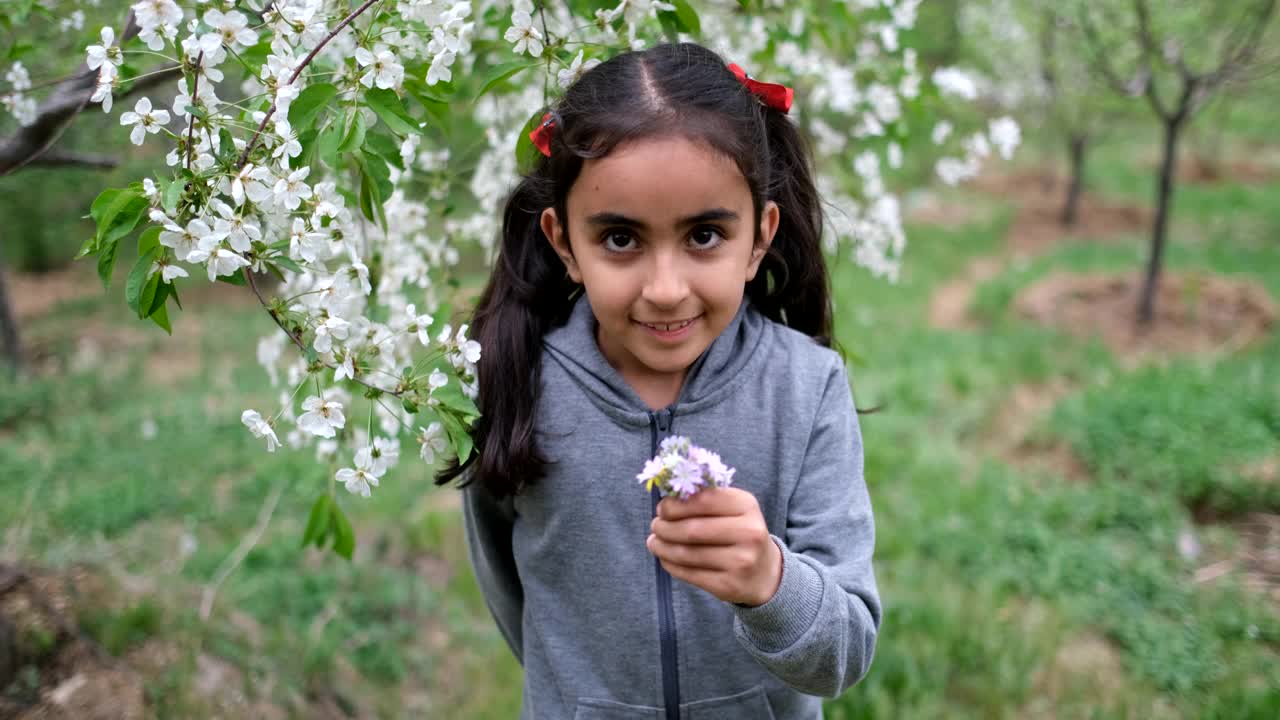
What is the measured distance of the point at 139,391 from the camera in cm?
722

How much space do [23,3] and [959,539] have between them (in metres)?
3.92

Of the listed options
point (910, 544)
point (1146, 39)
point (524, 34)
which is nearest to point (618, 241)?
point (524, 34)

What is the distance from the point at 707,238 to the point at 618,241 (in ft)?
0.48

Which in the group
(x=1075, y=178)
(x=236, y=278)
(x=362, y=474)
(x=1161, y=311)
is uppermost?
(x=236, y=278)

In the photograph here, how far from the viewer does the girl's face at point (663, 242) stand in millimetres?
1354

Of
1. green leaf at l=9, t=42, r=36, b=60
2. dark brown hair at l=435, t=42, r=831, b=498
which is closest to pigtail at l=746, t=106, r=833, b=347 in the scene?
dark brown hair at l=435, t=42, r=831, b=498

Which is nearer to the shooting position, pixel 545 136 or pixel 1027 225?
pixel 545 136

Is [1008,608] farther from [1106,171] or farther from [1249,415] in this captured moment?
[1106,171]

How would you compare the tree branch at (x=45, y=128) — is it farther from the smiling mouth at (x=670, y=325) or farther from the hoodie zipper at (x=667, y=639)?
the hoodie zipper at (x=667, y=639)

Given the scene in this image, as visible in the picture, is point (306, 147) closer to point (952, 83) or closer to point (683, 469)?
point (683, 469)

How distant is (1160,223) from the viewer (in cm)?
676

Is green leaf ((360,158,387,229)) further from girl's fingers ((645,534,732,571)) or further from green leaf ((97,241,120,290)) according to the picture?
girl's fingers ((645,534,732,571))

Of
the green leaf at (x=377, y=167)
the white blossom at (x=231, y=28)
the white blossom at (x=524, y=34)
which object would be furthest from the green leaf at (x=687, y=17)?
the white blossom at (x=231, y=28)

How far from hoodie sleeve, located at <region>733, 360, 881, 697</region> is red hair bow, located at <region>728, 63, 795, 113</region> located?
51cm
